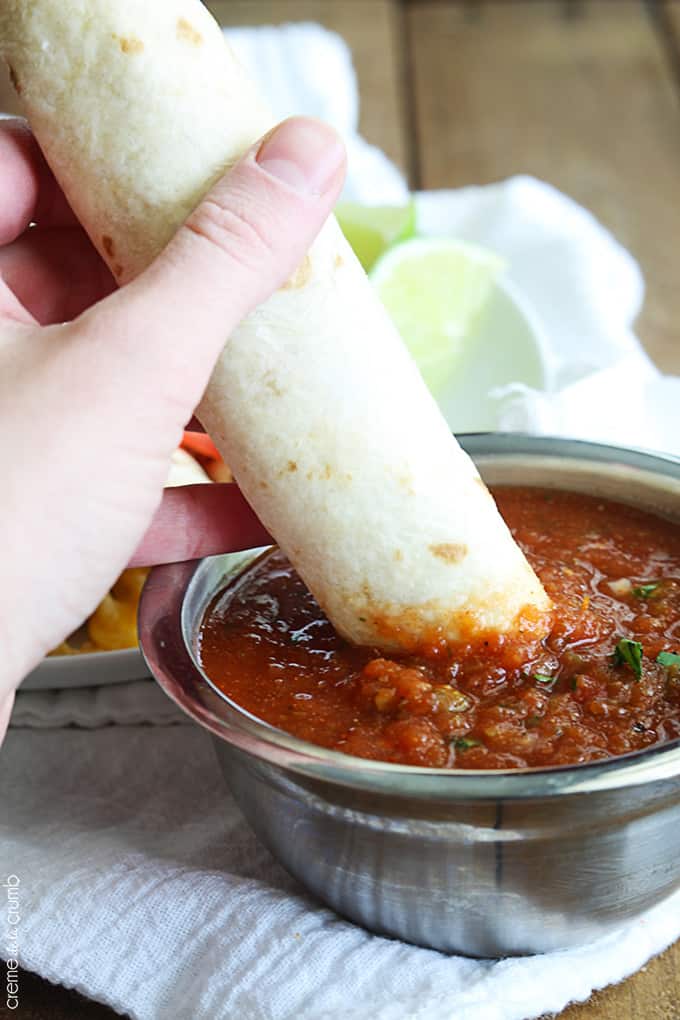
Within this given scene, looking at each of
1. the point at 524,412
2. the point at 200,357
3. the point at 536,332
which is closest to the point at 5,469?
the point at 200,357

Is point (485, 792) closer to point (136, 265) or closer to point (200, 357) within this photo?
point (200, 357)

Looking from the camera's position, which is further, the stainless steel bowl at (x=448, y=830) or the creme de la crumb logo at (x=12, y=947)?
the creme de la crumb logo at (x=12, y=947)

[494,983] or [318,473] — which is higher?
[318,473]

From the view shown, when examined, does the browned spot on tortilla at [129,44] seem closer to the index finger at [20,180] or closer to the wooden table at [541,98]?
the index finger at [20,180]

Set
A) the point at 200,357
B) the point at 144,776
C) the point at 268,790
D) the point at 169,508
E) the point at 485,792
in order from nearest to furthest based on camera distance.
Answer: the point at 485,792
the point at 200,357
the point at 268,790
the point at 169,508
the point at 144,776

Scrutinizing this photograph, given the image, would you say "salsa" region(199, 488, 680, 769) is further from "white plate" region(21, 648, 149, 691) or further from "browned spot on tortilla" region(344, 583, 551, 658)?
"white plate" region(21, 648, 149, 691)

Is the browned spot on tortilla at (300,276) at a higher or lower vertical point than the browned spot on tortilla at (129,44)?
lower

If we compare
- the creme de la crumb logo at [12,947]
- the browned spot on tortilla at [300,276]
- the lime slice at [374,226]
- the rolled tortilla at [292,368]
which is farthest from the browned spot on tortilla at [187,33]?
the lime slice at [374,226]
